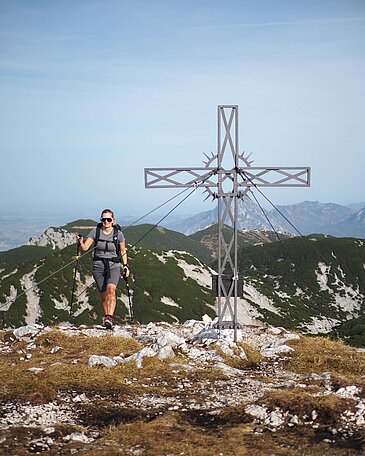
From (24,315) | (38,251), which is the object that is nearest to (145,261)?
(24,315)

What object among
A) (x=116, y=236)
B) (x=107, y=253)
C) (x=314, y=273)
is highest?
(x=116, y=236)

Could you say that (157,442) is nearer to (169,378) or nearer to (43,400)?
(43,400)

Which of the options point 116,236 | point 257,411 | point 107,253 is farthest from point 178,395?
point 116,236

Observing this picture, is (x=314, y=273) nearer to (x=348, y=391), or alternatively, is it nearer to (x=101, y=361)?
(x=101, y=361)

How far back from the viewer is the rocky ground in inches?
309

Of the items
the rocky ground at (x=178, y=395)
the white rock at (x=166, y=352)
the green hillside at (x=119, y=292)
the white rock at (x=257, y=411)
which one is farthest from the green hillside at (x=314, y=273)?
the white rock at (x=257, y=411)

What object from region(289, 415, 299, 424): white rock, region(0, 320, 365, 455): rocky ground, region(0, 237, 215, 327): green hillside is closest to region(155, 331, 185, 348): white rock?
region(0, 320, 365, 455): rocky ground

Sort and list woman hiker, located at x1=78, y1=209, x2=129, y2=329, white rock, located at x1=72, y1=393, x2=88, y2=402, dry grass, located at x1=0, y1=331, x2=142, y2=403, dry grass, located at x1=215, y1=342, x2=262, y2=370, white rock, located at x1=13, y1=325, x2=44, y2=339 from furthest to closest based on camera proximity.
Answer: white rock, located at x1=13, y1=325, x2=44, y2=339
woman hiker, located at x1=78, y1=209, x2=129, y2=329
dry grass, located at x1=215, y1=342, x2=262, y2=370
dry grass, located at x1=0, y1=331, x2=142, y2=403
white rock, located at x1=72, y1=393, x2=88, y2=402

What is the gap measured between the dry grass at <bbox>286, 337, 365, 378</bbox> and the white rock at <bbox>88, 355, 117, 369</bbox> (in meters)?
4.72

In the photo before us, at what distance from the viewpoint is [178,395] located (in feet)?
33.9

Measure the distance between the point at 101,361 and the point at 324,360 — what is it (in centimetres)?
598

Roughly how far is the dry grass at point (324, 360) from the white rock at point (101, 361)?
472 cm

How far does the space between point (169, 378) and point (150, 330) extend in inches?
245

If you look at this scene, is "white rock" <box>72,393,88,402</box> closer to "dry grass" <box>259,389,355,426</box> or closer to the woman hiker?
"dry grass" <box>259,389,355,426</box>
